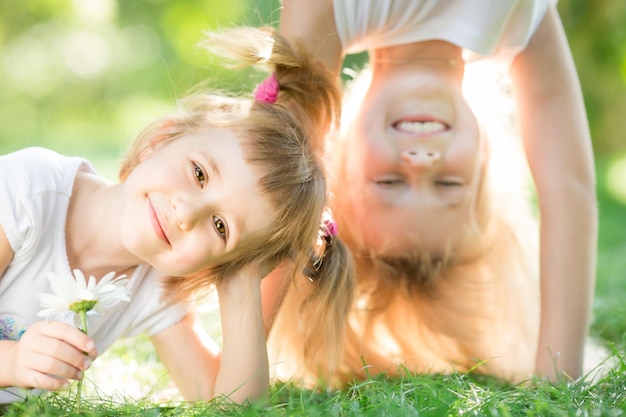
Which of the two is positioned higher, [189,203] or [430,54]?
[430,54]

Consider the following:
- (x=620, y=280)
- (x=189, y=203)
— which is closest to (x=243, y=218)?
(x=189, y=203)

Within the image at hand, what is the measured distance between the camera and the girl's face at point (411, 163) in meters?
2.65

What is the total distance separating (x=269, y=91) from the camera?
2471 millimetres

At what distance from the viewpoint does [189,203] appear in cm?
211

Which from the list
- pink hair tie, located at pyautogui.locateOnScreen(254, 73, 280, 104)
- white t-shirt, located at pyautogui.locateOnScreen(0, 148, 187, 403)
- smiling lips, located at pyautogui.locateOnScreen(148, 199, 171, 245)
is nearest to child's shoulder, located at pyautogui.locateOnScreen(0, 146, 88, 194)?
white t-shirt, located at pyautogui.locateOnScreen(0, 148, 187, 403)

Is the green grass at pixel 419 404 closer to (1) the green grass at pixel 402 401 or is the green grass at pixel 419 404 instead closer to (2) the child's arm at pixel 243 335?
(1) the green grass at pixel 402 401

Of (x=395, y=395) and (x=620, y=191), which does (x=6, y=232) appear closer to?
(x=395, y=395)

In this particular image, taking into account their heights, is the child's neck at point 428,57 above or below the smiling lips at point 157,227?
above

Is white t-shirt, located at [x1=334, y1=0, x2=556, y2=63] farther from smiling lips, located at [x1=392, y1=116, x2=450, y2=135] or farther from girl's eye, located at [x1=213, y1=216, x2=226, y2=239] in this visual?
girl's eye, located at [x1=213, y1=216, x2=226, y2=239]

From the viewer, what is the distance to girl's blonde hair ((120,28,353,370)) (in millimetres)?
2234

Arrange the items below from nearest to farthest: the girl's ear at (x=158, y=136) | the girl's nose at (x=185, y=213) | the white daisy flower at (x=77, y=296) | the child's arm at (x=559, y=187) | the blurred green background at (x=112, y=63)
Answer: the white daisy flower at (x=77, y=296)
the girl's nose at (x=185, y=213)
the girl's ear at (x=158, y=136)
the child's arm at (x=559, y=187)
the blurred green background at (x=112, y=63)

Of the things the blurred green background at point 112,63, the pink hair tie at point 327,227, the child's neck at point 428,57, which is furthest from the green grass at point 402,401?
the blurred green background at point 112,63

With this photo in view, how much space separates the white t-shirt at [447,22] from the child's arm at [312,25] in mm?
32

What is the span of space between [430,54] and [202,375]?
1.28m
